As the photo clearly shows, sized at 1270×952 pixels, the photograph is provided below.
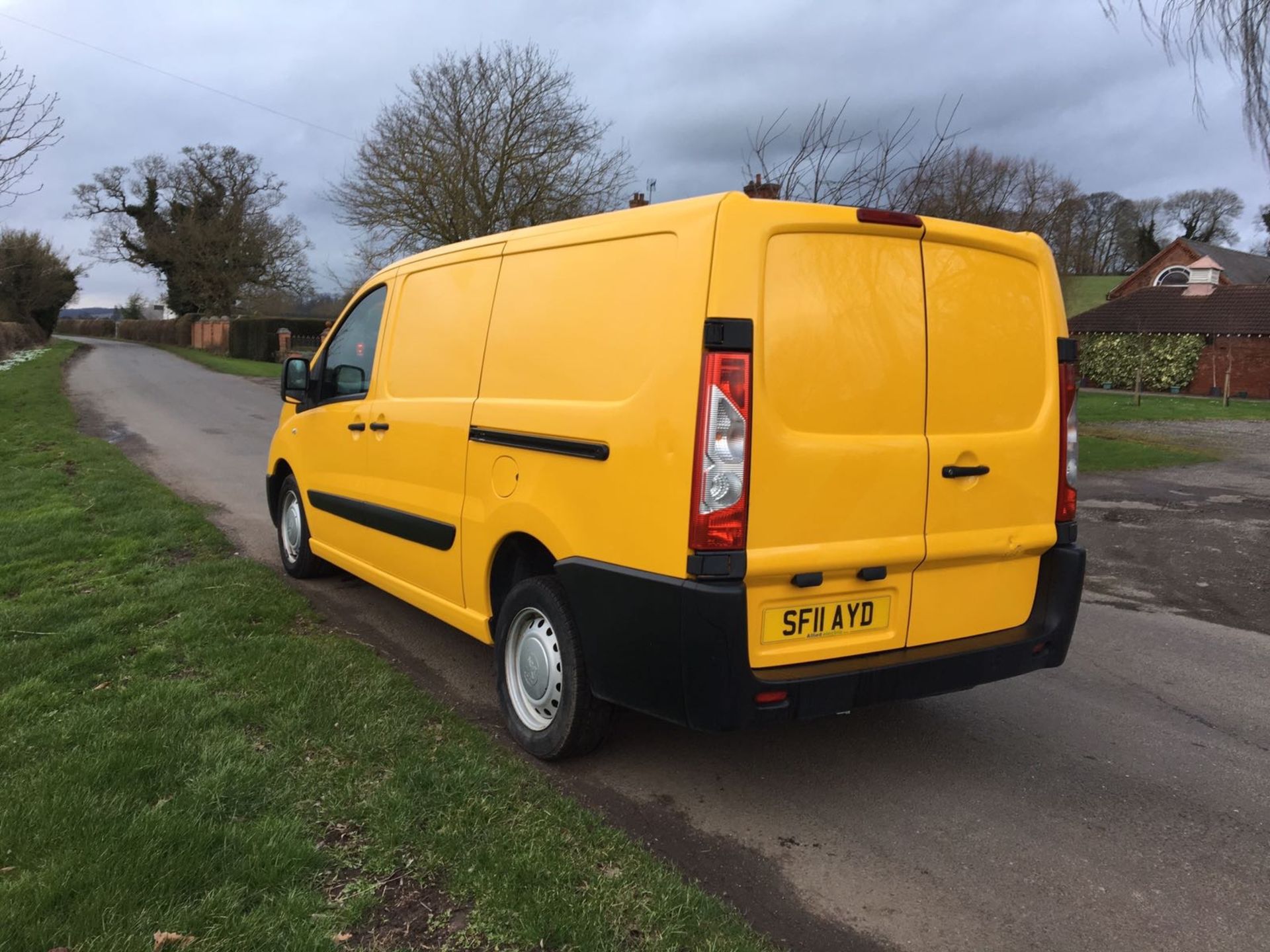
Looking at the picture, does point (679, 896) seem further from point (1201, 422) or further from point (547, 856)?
point (1201, 422)

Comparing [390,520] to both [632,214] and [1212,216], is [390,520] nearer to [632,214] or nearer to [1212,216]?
[632,214]

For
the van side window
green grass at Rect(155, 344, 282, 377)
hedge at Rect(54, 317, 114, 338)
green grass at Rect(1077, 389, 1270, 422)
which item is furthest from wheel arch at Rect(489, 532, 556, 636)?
hedge at Rect(54, 317, 114, 338)

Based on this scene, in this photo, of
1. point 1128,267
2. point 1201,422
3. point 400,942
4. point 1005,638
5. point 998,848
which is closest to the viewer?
point 400,942

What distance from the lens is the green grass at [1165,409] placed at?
76.8ft

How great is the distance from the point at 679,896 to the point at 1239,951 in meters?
1.58

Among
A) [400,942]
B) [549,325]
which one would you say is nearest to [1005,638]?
[549,325]

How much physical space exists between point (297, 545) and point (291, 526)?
0.54 ft

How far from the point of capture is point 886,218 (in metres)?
3.19

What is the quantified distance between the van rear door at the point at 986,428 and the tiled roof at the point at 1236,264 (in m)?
48.8

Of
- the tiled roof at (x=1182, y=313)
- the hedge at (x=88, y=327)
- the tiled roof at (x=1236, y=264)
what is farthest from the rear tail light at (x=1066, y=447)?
the hedge at (x=88, y=327)

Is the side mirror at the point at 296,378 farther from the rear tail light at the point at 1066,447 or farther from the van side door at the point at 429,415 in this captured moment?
the rear tail light at the point at 1066,447

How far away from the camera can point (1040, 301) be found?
3.63 metres

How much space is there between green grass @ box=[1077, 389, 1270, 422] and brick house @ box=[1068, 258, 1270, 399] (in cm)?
173

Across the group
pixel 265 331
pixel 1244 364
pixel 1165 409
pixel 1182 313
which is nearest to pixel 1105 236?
pixel 1182 313
